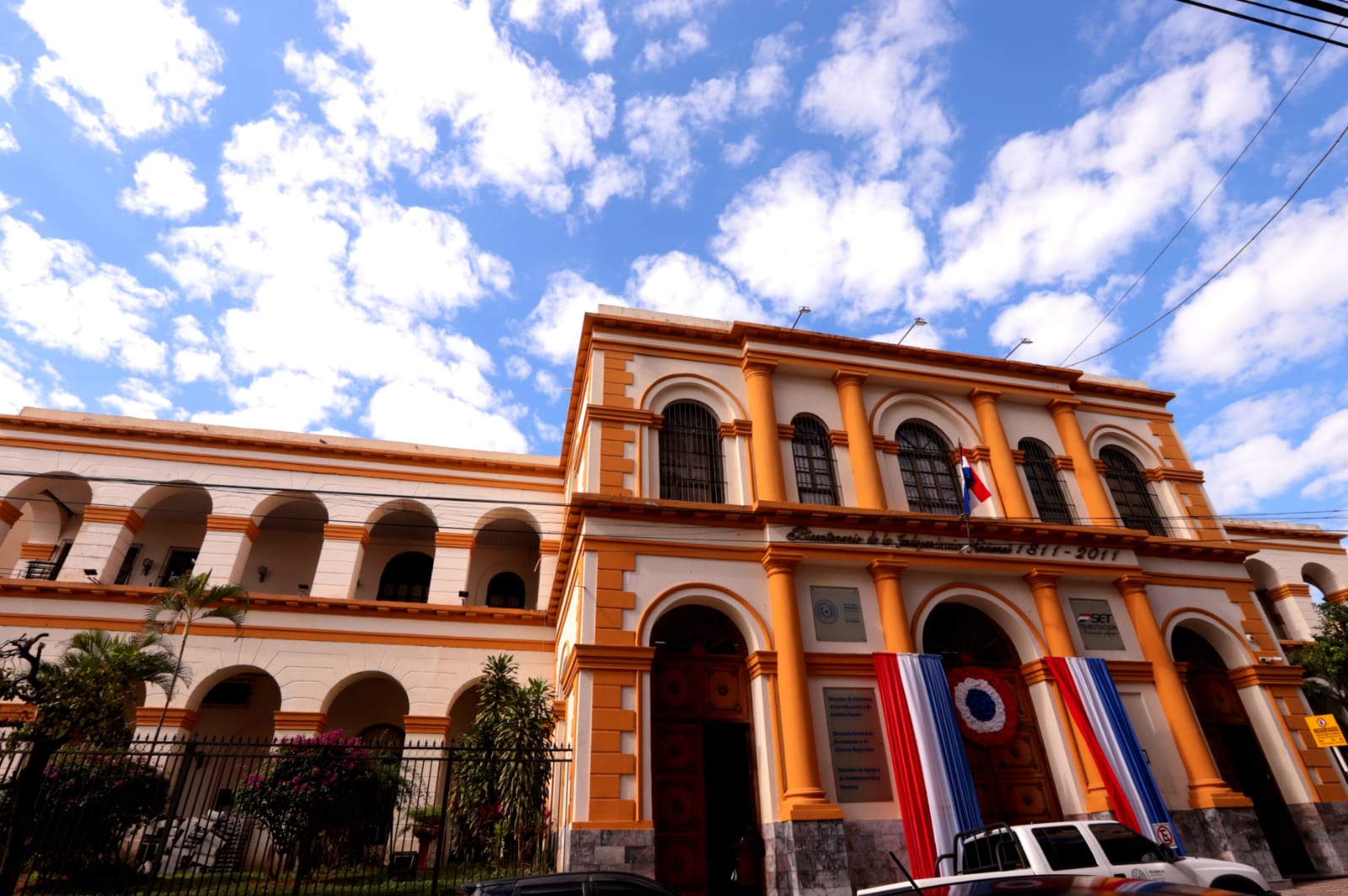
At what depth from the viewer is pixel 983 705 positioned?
14.2 m

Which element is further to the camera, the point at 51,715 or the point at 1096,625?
the point at 1096,625

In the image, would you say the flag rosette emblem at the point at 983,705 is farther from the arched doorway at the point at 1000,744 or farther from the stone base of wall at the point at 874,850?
the stone base of wall at the point at 874,850

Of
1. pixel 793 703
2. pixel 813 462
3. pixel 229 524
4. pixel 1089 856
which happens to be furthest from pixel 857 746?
pixel 229 524

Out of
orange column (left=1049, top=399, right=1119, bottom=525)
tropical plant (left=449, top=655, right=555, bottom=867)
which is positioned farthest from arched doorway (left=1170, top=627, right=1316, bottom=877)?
tropical plant (left=449, top=655, right=555, bottom=867)

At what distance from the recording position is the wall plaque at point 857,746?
1265 cm

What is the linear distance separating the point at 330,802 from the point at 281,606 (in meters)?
7.38

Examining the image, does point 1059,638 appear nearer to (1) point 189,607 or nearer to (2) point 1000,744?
(2) point 1000,744

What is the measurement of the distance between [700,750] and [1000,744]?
5.84m

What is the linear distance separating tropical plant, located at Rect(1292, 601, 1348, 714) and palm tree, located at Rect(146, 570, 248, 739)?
27577 millimetres

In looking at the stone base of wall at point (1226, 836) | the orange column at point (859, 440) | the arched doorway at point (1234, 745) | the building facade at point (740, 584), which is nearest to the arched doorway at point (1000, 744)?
the building facade at point (740, 584)

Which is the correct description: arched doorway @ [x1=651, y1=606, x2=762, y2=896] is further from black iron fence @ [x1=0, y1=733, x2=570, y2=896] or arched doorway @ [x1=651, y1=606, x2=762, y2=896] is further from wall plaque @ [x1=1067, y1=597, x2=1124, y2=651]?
wall plaque @ [x1=1067, y1=597, x2=1124, y2=651]

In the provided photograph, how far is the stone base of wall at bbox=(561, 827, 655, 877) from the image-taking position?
433 inches

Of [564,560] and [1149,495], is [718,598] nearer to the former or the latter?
[564,560]

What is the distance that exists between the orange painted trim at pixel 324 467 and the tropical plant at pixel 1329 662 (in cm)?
2152
